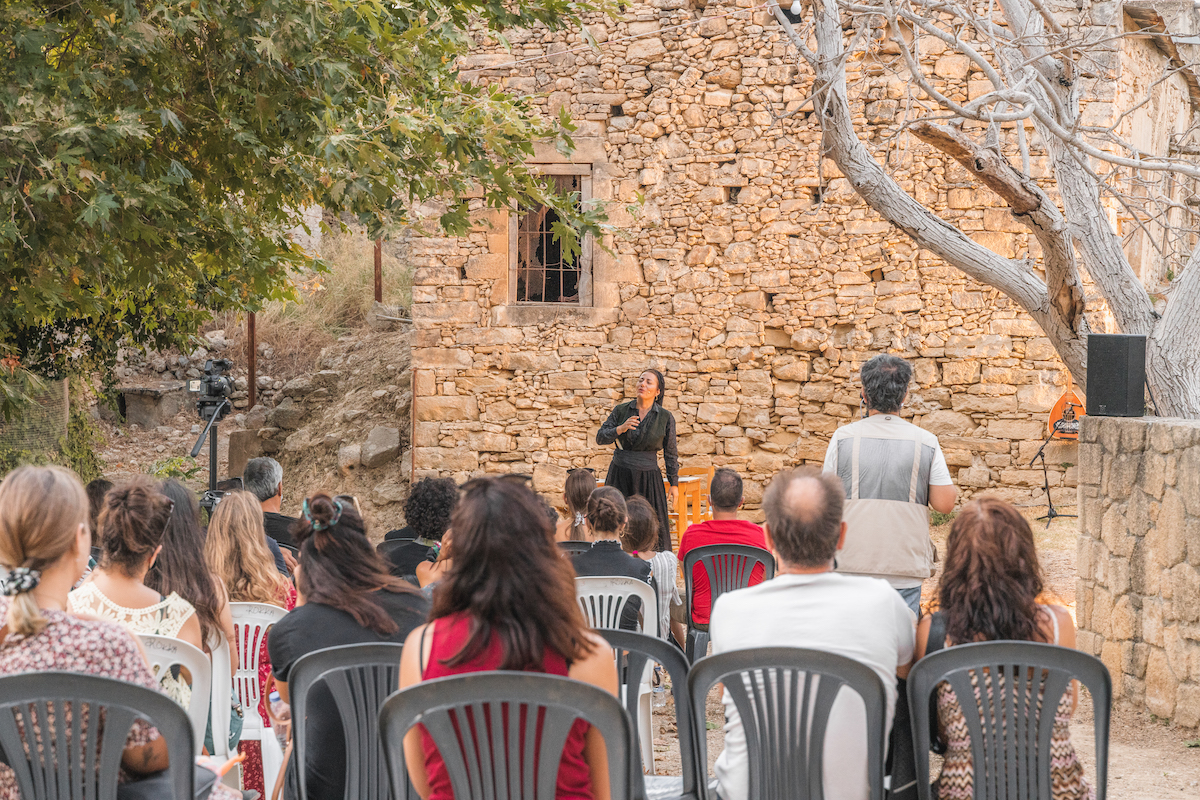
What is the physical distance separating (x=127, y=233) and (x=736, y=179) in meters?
5.62

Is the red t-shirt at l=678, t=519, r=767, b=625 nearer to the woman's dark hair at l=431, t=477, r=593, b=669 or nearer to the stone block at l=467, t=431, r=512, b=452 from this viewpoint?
the woman's dark hair at l=431, t=477, r=593, b=669

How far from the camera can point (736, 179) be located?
341 inches

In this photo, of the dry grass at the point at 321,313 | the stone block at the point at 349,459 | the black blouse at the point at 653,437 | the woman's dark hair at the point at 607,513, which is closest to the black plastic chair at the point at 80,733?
the woman's dark hair at the point at 607,513

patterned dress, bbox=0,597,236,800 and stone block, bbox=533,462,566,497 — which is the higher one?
patterned dress, bbox=0,597,236,800

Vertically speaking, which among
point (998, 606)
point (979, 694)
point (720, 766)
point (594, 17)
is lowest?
point (720, 766)

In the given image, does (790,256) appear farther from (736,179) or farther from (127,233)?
(127,233)

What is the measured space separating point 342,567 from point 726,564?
6.92 feet

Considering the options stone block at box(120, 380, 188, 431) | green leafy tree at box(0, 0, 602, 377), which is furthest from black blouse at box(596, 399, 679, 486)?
stone block at box(120, 380, 188, 431)

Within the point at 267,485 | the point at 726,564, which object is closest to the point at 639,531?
the point at 726,564

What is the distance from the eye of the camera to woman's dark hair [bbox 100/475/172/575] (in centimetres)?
251

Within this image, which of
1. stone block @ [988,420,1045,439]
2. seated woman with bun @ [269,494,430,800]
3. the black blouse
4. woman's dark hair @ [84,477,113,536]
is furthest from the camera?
stone block @ [988,420,1045,439]

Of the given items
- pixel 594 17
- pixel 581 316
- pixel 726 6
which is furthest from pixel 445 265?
pixel 726 6

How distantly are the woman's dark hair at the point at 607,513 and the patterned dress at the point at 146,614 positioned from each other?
67.2 inches

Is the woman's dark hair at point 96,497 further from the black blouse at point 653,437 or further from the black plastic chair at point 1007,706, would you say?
the black plastic chair at point 1007,706
